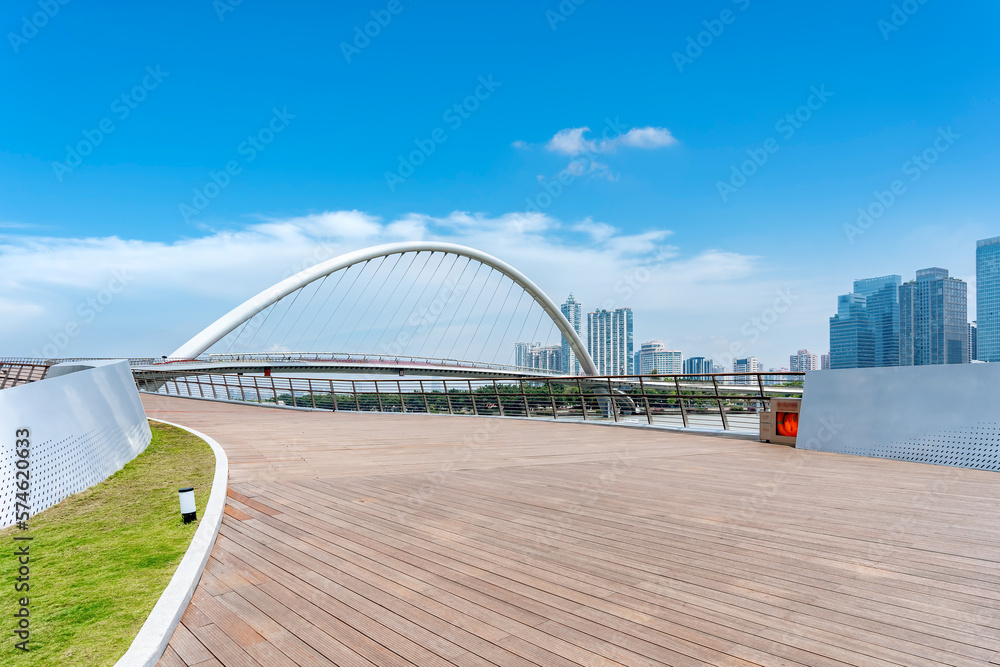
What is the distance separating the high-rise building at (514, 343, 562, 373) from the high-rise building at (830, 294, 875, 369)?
85.2ft

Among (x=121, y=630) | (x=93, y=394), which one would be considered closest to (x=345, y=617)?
(x=121, y=630)

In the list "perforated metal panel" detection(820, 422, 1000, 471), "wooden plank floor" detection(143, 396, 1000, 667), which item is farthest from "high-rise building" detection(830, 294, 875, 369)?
"wooden plank floor" detection(143, 396, 1000, 667)

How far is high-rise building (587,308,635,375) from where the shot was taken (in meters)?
91.2

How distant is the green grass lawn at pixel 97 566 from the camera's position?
2729mm

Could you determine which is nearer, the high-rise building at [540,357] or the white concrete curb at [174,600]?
the white concrete curb at [174,600]

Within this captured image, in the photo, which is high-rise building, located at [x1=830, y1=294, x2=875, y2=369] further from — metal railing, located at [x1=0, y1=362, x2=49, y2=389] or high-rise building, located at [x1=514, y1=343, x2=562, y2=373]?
metal railing, located at [x1=0, y1=362, x2=49, y2=389]

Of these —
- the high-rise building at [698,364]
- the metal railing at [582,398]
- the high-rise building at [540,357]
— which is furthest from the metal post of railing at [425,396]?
the high-rise building at [698,364]

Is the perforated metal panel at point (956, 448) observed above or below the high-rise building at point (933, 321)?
below

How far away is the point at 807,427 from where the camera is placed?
9.28m

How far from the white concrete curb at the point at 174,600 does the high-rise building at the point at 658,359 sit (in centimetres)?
8181

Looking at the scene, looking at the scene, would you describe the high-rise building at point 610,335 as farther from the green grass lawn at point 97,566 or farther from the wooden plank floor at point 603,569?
the green grass lawn at point 97,566

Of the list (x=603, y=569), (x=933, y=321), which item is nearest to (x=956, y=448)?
(x=603, y=569)

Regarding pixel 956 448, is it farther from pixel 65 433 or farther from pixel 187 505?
pixel 65 433

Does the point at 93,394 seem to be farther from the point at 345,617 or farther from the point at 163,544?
the point at 345,617
